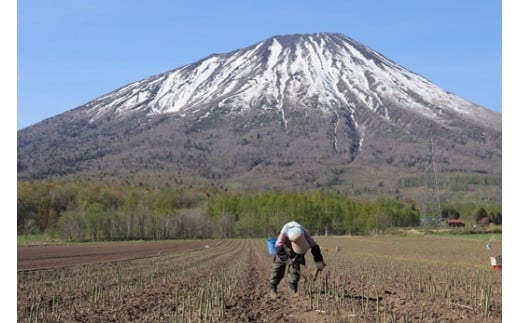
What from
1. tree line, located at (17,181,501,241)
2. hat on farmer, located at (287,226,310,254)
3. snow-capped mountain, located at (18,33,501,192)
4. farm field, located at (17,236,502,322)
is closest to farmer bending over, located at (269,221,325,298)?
hat on farmer, located at (287,226,310,254)

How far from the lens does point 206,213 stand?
72438 mm

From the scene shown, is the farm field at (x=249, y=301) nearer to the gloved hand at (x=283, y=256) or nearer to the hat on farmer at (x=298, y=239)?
the gloved hand at (x=283, y=256)

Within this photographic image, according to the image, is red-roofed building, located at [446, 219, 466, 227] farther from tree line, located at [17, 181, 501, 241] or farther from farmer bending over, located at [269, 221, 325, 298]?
farmer bending over, located at [269, 221, 325, 298]

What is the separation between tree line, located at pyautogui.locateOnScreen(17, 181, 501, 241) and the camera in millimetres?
56750

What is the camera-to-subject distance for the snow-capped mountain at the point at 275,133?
137m

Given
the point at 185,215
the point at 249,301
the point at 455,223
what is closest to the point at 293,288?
the point at 249,301

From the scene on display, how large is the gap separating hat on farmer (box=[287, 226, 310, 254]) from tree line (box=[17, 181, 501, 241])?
41023mm

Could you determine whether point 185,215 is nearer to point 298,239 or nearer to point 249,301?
point 249,301

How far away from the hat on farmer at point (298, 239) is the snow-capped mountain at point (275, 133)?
352ft

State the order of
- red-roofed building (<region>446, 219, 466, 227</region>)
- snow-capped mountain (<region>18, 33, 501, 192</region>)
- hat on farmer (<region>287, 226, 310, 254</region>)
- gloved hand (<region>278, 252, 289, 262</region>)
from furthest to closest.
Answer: snow-capped mountain (<region>18, 33, 501, 192</region>) → red-roofed building (<region>446, 219, 466, 227</region>) → gloved hand (<region>278, 252, 289, 262</region>) → hat on farmer (<region>287, 226, 310, 254</region>)

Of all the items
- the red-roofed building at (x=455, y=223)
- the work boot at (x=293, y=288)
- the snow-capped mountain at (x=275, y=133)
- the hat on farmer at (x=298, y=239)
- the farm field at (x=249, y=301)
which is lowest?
the red-roofed building at (x=455, y=223)

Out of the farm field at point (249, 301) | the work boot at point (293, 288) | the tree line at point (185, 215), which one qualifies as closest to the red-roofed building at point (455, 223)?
the tree line at point (185, 215)

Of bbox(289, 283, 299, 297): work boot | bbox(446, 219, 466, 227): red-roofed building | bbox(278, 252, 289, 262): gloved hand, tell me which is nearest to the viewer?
bbox(278, 252, 289, 262): gloved hand
